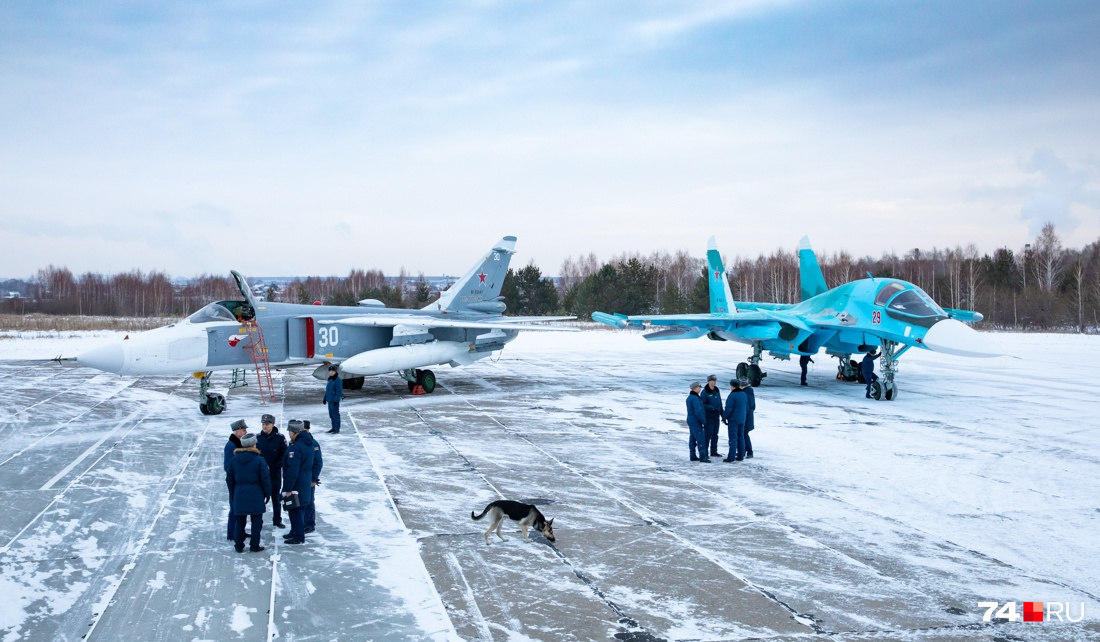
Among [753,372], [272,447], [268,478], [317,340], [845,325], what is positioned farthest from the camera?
[753,372]

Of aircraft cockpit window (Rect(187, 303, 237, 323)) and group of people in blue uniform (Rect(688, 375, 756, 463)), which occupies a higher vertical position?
aircraft cockpit window (Rect(187, 303, 237, 323))

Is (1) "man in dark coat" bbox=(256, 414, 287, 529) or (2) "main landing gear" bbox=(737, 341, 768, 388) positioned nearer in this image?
(1) "man in dark coat" bbox=(256, 414, 287, 529)

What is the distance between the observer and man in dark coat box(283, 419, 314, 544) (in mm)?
6949

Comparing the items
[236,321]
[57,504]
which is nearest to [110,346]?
[236,321]

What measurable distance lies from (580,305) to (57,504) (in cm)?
5027

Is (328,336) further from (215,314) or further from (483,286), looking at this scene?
(483,286)

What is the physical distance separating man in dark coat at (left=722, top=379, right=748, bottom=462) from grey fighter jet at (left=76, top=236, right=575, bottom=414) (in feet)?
22.8

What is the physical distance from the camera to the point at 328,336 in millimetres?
16797

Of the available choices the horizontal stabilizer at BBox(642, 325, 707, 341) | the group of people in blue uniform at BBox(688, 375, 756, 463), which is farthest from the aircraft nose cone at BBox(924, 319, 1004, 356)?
the group of people in blue uniform at BBox(688, 375, 756, 463)

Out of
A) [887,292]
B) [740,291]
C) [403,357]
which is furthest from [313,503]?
[740,291]

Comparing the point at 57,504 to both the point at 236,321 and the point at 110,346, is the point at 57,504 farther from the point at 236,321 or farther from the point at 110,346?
the point at 236,321

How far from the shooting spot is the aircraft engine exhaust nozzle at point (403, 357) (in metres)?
16.2

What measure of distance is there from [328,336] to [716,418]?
9438 millimetres

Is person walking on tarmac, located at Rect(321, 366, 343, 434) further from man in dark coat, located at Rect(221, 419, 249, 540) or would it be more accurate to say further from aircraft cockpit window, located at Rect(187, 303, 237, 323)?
man in dark coat, located at Rect(221, 419, 249, 540)
